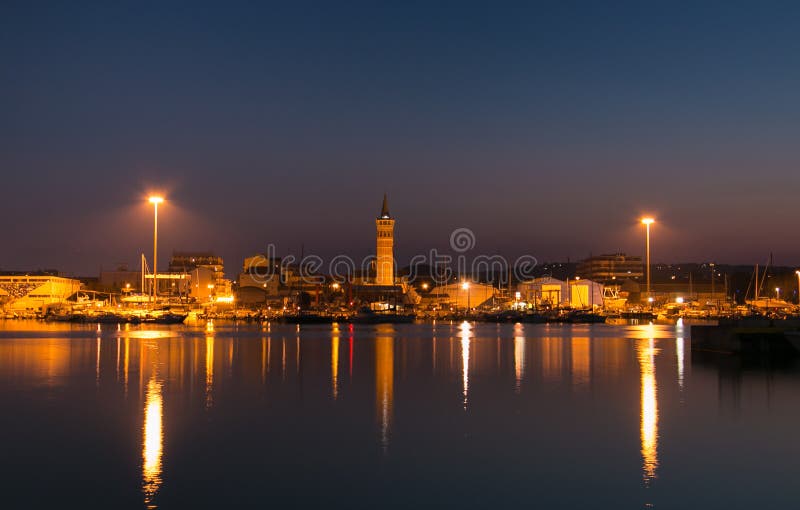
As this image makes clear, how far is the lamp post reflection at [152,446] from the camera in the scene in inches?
569

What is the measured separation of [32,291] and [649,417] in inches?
5987

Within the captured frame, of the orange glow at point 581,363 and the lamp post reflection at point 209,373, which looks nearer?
the lamp post reflection at point 209,373

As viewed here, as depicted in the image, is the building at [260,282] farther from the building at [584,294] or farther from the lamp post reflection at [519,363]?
the lamp post reflection at [519,363]

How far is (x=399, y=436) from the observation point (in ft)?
64.9

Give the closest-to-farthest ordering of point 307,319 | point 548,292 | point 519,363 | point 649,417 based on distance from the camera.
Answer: point 649,417 → point 519,363 → point 307,319 → point 548,292

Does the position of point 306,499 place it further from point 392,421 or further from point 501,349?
point 501,349

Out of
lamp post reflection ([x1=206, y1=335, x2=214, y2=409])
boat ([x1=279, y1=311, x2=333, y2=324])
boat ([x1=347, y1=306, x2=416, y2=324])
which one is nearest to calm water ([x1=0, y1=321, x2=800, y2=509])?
lamp post reflection ([x1=206, y1=335, x2=214, y2=409])

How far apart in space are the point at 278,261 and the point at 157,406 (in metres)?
151

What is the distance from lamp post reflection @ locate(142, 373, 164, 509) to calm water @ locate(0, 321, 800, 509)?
5cm

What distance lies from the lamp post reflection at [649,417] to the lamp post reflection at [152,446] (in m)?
8.69

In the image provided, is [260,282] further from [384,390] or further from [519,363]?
[384,390]

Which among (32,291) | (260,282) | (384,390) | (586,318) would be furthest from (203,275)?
(384,390)

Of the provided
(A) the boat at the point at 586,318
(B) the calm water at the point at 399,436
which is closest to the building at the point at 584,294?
(A) the boat at the point at 586,318

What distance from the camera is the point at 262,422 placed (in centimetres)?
2162
